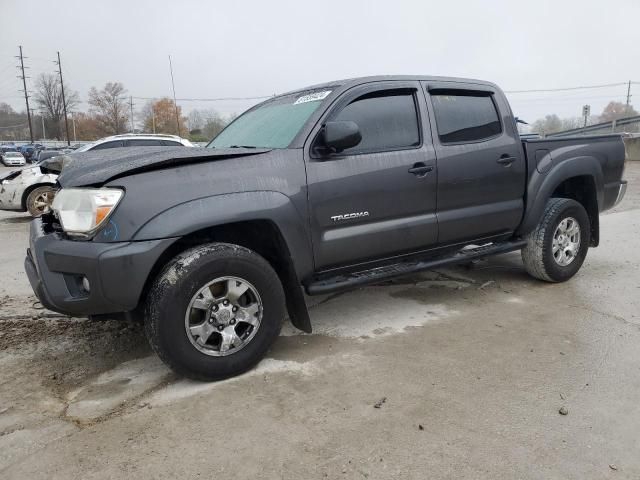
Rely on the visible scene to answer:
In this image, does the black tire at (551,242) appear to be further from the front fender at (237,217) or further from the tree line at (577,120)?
the tree line at (577,120)

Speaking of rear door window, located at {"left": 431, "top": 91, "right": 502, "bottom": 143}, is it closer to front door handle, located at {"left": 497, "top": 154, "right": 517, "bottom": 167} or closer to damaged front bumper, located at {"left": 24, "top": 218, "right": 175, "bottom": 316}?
front door handle, located at {"left": 497, "top": 154, "right": 517, "bottom": 167}


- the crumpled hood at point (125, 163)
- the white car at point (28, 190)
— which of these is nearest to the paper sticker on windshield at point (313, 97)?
the crumpled hood at point (125, 163)

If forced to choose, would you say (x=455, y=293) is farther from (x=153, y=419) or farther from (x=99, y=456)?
(x=99, y=456)

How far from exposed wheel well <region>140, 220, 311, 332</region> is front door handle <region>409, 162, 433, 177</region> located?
1175 millimetres

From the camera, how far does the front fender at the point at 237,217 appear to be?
274cm

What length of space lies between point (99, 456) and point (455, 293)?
3367 mm

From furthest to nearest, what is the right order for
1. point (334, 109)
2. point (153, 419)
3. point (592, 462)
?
point (334, 109) → point (153, 419) → point (592, 462)

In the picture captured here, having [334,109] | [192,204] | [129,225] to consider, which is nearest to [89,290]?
[129,225]

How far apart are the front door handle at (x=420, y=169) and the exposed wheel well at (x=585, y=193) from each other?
191 centimetres

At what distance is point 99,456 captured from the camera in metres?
2.32

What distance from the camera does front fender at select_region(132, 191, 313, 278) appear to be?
2736mm

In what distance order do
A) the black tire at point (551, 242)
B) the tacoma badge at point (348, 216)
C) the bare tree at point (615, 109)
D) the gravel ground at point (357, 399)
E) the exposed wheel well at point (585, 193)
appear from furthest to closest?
the bare tree at point (615, 109) → the exposed wheel well at point (585, 193) → the black tire at point (551, 242) → the tacoma badge at point (348, 216) → the gravel ground at point (357, 399)

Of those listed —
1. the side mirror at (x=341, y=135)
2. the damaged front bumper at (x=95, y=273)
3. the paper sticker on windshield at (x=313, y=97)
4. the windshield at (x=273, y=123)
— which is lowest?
the damaged front bumper at (x=95, y=273)

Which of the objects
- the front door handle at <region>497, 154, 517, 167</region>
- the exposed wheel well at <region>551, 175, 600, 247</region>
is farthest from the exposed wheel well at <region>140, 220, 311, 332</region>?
the exposed wheel well at <region>551, 175, 600, 247</region>
